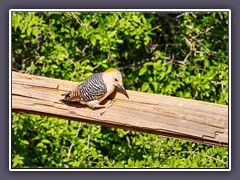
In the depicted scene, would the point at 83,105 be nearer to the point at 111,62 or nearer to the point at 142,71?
the point at 142,71

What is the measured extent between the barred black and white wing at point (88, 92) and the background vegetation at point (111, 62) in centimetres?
99

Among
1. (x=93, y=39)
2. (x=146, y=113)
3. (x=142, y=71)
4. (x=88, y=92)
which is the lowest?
(x=146, y=113)

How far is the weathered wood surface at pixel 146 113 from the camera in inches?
125

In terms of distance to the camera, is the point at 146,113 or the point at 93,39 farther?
the point at 93,39

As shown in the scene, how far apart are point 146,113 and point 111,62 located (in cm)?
141

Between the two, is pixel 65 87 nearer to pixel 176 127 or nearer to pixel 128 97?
pixel 128 97

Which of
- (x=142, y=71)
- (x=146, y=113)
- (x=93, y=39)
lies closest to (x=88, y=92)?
(x=146, y=113)

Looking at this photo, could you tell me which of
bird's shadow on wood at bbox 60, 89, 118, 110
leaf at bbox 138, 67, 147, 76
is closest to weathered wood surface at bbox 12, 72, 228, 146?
bird's shadow on wood at bbox 60, 89, 118, 110

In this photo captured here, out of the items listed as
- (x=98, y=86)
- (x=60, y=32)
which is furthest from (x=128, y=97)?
(x=60, y=32)

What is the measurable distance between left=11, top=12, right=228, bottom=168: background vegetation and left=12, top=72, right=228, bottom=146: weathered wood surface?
0.92 meters

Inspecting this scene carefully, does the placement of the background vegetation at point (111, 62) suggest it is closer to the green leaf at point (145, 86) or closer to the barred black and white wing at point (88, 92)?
the green leaf at point (145, 86)

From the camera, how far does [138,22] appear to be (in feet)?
13.9

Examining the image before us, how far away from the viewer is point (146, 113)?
10.4 feet

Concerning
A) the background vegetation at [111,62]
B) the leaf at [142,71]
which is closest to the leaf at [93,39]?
the background vegetation at [111,62]
